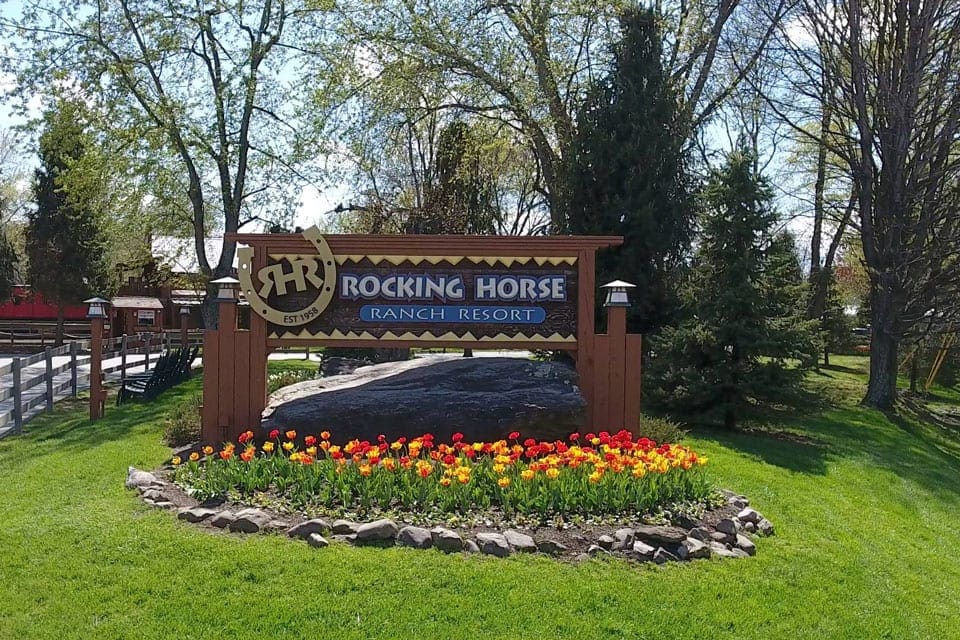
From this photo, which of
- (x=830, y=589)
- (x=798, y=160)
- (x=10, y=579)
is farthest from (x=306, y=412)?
(x=798, y=160)

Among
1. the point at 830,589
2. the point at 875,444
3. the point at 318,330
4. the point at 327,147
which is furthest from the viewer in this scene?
the point at 327,147

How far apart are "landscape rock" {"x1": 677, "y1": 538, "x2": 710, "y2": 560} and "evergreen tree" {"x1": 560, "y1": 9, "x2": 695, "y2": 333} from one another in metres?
8.70

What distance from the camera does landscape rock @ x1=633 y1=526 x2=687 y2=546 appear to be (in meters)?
5.76

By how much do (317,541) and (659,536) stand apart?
2456 millimetres

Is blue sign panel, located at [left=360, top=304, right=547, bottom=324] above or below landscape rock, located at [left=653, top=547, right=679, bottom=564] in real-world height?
above

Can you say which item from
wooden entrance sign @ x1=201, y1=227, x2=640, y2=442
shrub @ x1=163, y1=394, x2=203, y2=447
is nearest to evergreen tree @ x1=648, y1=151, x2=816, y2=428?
wooden entrance sign @ x1=201, y1=227, x2=640, y2=442

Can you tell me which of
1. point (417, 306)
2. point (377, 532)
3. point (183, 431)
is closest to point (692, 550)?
point (377, 532)

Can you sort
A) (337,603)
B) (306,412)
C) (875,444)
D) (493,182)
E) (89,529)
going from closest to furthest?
(337,603)
(89,529)
(306,412)
(875,444)
(493,182)

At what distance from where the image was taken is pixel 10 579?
5133 millimetres

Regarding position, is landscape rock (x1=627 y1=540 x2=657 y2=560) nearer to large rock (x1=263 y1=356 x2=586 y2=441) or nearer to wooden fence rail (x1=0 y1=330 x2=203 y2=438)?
large rock (x1=263 y1=356 x2=586 y2=441)

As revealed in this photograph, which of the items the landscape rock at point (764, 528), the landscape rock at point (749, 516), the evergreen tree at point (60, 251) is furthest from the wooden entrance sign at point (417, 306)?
the evergreen tree at point (60, 251)

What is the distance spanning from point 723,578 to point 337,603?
2596 mm

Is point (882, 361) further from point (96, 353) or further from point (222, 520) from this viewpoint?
point (222, 520)

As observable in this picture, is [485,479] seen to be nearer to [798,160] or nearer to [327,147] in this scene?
[327,147]
